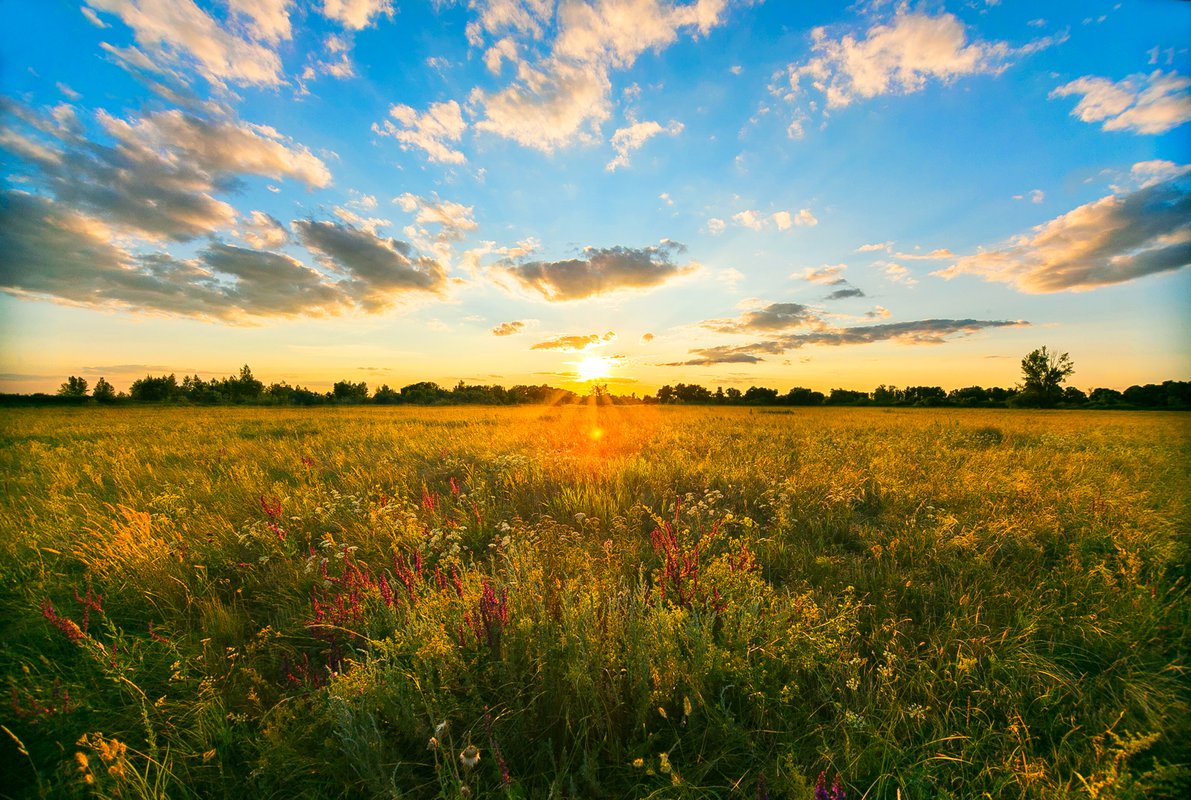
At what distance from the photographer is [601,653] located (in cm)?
219

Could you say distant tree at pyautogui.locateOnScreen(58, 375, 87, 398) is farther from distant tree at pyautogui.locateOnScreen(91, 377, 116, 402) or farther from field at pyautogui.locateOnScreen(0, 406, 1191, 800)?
field at pyautogui.locateOnScreen(0, 406, 1191, 800)

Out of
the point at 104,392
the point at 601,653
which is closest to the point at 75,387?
the point at 104,392

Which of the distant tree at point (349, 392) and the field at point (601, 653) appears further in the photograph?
the distant tree at point (349, 392)

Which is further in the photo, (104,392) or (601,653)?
(104,392)

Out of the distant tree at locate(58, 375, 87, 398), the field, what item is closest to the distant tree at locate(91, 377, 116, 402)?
the distant tree at locate(58, 375, 87, 398)

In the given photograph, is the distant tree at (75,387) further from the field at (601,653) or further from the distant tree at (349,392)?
the field at (601,653)

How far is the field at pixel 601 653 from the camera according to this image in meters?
1.82

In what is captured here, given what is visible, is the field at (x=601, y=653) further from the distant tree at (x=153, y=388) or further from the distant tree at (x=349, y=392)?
the distant tree at (x=153, y=388)

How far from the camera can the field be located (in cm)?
182

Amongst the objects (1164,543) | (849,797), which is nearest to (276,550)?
(849,797)

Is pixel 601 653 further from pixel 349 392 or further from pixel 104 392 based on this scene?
pixel 104 392

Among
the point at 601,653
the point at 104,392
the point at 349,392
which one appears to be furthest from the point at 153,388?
the point at 601,653

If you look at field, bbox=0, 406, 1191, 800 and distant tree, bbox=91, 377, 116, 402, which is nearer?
field, bbox=0, 406, 1191, 800

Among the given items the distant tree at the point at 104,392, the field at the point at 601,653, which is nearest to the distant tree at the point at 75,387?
the distant tree at the point at 104,392
